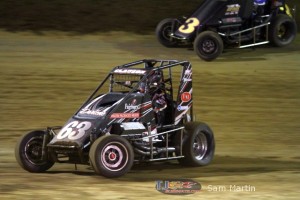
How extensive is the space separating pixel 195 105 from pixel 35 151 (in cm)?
587

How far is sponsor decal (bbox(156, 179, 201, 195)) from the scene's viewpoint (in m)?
9.05

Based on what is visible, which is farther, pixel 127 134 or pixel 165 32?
pixel 165 32

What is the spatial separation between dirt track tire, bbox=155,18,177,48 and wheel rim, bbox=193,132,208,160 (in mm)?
9506

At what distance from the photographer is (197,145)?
10.8 m

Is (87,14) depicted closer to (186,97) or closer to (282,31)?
(282,31)

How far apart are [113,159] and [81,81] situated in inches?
294

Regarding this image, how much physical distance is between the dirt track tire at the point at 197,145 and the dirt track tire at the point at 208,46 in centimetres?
814

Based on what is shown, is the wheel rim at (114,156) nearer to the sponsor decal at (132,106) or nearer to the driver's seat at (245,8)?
the sponsor decal at (132,106)

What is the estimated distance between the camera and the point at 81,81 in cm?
1673

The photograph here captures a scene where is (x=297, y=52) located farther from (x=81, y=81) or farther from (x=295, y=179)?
(x=295, y=179)

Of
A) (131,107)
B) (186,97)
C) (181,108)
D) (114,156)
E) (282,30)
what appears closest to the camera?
(114,156)

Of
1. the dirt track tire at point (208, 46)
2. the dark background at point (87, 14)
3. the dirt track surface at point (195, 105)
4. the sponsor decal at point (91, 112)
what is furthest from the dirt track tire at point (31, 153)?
the dark background at point (87, 14)

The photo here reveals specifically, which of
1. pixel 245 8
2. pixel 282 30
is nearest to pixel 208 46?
pixel 245 8

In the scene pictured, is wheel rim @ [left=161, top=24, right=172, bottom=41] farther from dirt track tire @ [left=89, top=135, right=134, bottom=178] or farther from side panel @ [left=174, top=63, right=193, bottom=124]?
dirt track tire @ [left=89, top=135, right=134, bottom=178]
